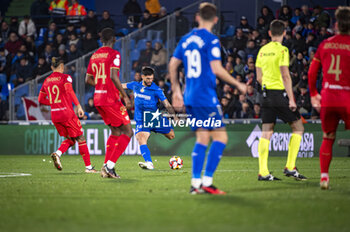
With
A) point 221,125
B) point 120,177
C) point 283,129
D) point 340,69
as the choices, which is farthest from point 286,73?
point 283,129

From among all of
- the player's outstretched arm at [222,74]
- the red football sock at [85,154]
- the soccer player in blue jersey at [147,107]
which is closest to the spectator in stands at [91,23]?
the soccer player in blue jersey at [147,107]

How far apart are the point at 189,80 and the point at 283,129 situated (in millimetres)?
11139

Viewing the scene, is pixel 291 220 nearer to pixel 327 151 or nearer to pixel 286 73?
pixel 327 151

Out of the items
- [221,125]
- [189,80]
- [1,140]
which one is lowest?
[1,140]

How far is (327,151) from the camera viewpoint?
795cm

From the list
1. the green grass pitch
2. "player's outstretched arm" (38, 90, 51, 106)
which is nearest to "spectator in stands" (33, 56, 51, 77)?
"player's outstretched arm" (38, 90, 51, 106)

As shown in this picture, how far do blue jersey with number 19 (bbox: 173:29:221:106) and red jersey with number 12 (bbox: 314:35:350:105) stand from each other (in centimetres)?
167

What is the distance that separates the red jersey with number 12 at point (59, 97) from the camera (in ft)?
38.5

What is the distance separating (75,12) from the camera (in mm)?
26062

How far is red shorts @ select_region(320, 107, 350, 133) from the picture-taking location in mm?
7675

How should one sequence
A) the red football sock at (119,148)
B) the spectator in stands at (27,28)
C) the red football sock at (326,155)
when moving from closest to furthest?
the red football sock at (326,155), the red football sock at (119,148), the spectator in stands at (27,28)

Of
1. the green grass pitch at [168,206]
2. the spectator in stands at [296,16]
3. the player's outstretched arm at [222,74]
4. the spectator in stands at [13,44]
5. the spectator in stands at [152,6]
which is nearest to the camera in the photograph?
the green grass pitch at [168,206]

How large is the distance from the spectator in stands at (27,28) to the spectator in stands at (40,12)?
30.9 inches

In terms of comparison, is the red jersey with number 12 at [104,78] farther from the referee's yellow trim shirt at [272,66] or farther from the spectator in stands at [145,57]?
the spectator in stands at [145,57]
